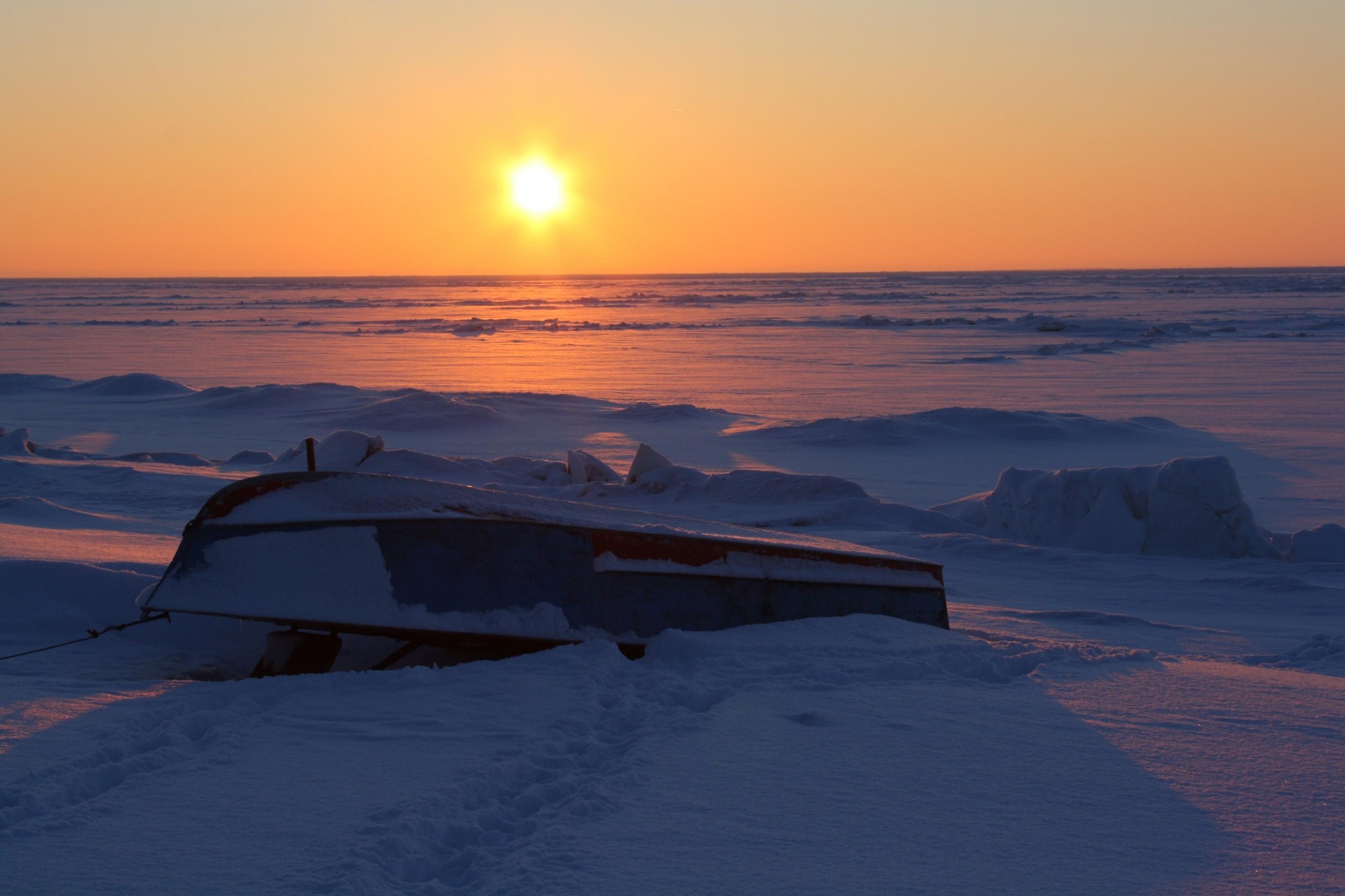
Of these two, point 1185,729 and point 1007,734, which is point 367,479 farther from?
point 1185,729

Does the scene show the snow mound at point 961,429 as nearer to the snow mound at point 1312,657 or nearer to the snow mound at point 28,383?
the snow mound at point 1312,657

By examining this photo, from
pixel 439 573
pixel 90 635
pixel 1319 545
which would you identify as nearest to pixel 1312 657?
pixel 1319 545

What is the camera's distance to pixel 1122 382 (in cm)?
1659

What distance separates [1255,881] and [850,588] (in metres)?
2.11

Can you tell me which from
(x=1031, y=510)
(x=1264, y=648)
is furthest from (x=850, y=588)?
(x=1031, y=510)

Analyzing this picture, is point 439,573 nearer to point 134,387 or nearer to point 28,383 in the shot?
point 134,387

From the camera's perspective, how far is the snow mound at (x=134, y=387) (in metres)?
14.8

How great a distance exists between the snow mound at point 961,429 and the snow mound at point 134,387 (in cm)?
835

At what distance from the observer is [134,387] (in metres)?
14.9

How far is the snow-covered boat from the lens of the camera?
3.45 m

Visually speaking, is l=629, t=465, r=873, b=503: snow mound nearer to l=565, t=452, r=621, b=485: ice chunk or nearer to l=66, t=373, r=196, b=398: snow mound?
l=565, t=452, r=621, b=485: ice chunk

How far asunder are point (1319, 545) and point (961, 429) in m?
5.23

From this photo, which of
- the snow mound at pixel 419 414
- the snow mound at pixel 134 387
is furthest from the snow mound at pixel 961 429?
the snow mound at pixel 134 387

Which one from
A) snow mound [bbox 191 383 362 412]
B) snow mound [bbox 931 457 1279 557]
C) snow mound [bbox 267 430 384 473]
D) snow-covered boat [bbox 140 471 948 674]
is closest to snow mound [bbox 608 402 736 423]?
snow mound [bbox 191 383 362 412]
